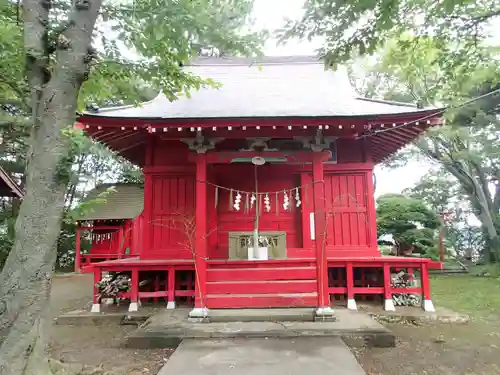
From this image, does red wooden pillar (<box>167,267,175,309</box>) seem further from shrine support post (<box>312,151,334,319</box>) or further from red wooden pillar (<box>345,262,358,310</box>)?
red wooden pillar (<box>345,262,358,310</box>)

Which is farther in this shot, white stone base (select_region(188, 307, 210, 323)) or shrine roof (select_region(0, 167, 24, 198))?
shrine roof (select_region(0, 167, 24, 198))

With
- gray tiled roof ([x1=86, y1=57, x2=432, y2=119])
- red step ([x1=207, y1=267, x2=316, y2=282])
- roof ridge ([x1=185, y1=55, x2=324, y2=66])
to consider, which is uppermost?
roof ridge ([x1=185, y1=55, x2=324, y2=66])

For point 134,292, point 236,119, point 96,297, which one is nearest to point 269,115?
point 236,119

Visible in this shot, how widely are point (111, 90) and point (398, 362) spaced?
18.0 feet

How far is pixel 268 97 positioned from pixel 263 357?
5606 mm

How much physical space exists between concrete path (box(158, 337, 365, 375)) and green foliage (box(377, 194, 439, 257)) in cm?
1230

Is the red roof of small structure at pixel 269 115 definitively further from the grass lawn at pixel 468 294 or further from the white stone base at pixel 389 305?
the grass lawn at pixel 468 294

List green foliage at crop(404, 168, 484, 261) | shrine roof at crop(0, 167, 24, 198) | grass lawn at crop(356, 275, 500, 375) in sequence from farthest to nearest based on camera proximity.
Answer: green foliage at crop(404, 168, 484, 261), shrine roof at crop(0, 167, 24, 198), grass lawn at crop(356, 275, 500, 375)

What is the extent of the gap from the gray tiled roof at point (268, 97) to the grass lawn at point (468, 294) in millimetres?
4791

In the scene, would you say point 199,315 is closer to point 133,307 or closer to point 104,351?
point 104,351

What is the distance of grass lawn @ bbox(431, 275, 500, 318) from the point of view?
791cm

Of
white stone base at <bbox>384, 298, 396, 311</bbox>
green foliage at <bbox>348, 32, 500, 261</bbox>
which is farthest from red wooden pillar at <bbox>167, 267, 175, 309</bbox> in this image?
green foliage at <bbox>348, 32, 500, 261</bbox>

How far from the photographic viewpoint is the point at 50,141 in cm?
328

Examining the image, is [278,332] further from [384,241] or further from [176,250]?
[384,241]
